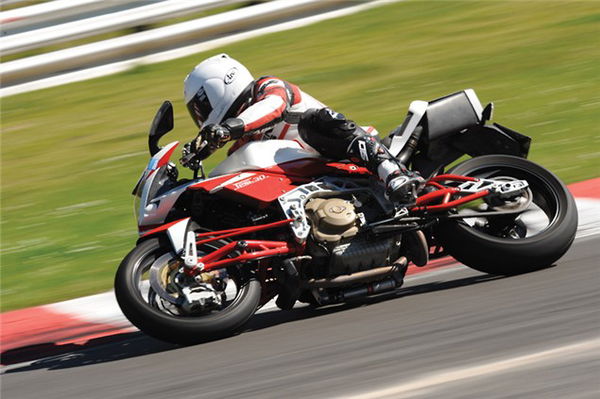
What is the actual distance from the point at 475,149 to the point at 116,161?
227 inches

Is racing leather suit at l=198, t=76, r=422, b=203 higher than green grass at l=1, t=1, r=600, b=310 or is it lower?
higher

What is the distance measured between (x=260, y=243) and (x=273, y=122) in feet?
2.39

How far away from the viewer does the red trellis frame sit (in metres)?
5.27

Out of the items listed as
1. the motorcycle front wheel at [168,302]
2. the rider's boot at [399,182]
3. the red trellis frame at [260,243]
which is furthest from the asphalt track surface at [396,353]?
the rider's boot at [399,182]

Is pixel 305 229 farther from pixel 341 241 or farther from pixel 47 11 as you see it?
pixel 47 11

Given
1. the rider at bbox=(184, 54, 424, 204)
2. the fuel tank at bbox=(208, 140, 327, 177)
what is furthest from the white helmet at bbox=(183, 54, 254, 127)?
the fuel tank at bbox=(208, 140, 327, 177)

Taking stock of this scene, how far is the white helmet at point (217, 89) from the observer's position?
5703 mm

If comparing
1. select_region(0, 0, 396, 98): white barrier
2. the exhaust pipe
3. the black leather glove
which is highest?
the black leather glove

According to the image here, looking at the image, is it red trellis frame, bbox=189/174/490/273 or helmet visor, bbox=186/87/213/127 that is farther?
helmet visor, bbox=186/87/213/127

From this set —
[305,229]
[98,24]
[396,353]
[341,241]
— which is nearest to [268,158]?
[305,229]

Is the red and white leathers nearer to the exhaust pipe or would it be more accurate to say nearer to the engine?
the engine

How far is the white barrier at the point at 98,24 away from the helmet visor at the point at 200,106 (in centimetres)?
864

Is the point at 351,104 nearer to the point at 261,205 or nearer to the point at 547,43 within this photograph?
the point at 547,43

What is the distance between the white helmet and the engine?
797 mm
